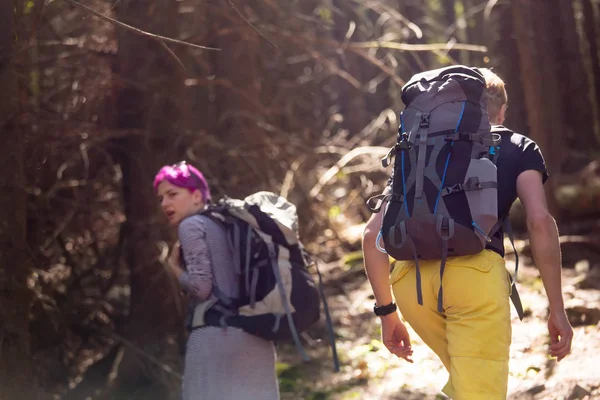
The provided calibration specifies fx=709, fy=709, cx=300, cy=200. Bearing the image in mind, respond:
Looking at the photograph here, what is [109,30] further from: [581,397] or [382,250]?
[581,397]

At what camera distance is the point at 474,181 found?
8.78 feet

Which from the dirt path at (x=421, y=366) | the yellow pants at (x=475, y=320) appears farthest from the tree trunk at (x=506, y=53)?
the yellow pants at (x=475, y=320)

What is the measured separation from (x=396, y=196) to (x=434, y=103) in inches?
15.8

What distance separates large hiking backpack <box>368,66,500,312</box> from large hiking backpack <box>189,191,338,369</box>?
953 millimetres

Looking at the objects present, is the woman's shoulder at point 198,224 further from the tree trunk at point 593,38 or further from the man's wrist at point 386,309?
the tree trunk at point 593,38

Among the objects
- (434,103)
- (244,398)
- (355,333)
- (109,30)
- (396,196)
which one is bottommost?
(355,333)

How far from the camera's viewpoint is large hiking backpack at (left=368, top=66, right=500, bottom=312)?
2.68 metres

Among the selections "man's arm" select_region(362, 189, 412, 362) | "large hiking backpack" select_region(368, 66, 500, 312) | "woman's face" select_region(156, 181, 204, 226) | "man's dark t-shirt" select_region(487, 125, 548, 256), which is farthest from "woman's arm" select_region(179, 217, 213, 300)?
"man's dark t-shirt" select_region(487, 125, 548, 256)

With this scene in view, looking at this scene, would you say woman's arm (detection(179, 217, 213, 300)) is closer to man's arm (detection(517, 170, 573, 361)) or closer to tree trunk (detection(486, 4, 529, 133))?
man's arm (detection(517, 170, 573, 361))

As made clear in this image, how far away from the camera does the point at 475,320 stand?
8.92ft

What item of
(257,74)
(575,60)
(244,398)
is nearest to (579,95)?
(575,60)

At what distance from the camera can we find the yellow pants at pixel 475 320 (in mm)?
2678

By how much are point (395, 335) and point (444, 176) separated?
2.76 ft

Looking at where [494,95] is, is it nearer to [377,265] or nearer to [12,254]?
[377,265]
